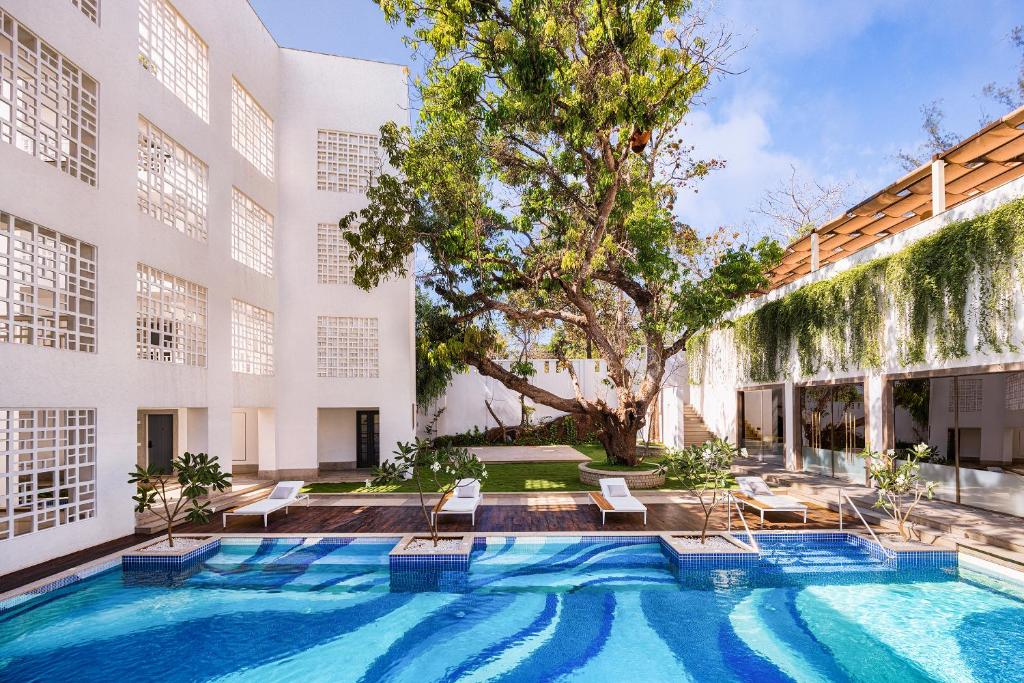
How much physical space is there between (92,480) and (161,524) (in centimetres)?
157

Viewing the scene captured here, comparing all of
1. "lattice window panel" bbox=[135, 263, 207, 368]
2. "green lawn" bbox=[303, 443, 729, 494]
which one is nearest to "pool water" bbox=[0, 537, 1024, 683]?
"lattice window panel" bbox=[135, 263, 207, 368]

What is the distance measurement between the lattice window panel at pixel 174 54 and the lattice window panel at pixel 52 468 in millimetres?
6848

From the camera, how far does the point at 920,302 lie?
35.9 feet

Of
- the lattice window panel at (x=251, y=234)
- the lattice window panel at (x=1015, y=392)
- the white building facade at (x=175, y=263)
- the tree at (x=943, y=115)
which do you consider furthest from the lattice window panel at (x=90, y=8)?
the tree at (x=943, y=115)

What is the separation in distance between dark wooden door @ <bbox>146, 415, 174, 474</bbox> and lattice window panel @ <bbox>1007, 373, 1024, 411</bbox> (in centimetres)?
1878

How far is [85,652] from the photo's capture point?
607 centimetres

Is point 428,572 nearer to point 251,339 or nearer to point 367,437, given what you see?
point 251,339

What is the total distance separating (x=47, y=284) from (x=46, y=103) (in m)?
2.80

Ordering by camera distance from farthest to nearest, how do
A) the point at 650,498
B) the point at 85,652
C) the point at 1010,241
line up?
1. the point at 650,498
2. the point at 1010,241
3. the point at 85,652

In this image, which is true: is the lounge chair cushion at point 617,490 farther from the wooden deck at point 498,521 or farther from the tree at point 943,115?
the tree at point 943,115

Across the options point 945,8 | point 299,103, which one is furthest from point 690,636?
point 945,8

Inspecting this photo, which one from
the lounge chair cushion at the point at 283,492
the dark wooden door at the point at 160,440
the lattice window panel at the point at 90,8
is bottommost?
the lounge chair cushion at the point at 283,492

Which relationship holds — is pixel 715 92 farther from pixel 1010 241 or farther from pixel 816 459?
pixel 816 459

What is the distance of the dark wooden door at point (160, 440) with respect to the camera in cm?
1491
